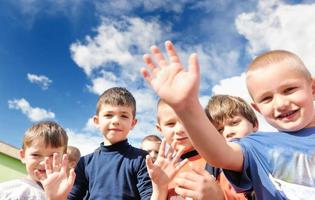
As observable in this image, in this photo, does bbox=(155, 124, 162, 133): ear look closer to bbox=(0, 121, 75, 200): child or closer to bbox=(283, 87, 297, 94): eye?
bbox=(0, 121, 75, 200): child

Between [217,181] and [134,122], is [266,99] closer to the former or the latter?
[217,181]

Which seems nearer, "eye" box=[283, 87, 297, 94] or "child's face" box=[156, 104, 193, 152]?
"eye" box=[283, 87, 297, 94]

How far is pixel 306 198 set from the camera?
5.74ft

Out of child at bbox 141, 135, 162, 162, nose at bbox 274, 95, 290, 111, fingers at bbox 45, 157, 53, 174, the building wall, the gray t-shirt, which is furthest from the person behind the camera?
the building wall

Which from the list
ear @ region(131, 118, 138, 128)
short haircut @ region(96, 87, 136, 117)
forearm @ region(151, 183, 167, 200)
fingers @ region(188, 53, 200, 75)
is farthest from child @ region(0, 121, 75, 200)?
fingers @ region(188, 53, 200, 75)

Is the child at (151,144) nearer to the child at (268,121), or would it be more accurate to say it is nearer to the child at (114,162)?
the child at (114,162)

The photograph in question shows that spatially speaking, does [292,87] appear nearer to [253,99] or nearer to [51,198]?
[253,99]

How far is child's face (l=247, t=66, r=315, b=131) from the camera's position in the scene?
1.98 metres

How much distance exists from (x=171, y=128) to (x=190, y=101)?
180cm

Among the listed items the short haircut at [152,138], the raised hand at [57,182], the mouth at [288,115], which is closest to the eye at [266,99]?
the mouth at [288,115]

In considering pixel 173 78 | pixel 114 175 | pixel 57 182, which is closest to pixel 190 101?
pixel 173 78

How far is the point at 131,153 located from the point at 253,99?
1925 millimetres

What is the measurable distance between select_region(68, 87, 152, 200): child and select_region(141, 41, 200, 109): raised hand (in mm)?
1848

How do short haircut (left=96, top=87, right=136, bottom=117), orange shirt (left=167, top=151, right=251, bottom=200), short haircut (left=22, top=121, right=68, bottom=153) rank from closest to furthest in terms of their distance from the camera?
orange shirt (left=167, top=151, right=251, bottom=200) < short haircut (left=22, top=121, right=68, bottom=153) < short haircut (left=96, top=87, right=136, bottom=117)
